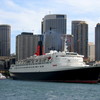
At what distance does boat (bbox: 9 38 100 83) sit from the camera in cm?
8500

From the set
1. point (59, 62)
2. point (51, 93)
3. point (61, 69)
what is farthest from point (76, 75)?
point (51, 93)

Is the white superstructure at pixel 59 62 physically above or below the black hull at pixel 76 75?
above

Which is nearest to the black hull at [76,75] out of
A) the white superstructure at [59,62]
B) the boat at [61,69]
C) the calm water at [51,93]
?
the boat at [61,69]

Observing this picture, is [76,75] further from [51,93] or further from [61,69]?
[51,93]

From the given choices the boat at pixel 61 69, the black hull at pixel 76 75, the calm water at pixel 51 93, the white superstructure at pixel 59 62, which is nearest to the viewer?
the calm water at pixel 51 93

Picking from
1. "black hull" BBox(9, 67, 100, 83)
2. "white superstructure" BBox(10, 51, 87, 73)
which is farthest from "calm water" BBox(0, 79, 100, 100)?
"white superstructure" BBox(10, 51, 87, 73)

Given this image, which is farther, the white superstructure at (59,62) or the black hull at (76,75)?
the white superstructure at (59,62)

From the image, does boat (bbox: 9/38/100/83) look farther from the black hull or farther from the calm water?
the calm water

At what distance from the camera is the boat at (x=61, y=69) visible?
85.0 meters

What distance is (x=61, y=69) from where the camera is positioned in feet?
296

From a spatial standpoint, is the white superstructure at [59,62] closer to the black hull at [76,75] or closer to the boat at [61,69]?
the boat at [61,69]

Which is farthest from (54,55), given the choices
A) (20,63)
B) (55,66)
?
(20,63)

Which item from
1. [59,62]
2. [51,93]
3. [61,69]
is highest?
[59,62]

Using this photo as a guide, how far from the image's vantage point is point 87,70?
84.6m
